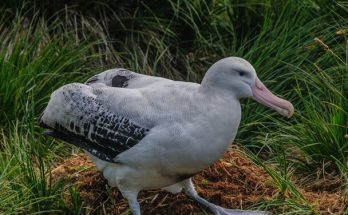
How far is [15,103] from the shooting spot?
6.57m

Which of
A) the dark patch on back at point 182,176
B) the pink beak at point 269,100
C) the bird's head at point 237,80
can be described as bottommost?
the dark patch on back at point 182,176

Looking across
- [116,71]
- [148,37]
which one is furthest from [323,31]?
[116,71]

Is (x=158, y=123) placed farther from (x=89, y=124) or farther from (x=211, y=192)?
(x=211, y=192)

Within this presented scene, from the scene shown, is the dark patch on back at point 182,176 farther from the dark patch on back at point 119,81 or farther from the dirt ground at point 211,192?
the dark patch on back at point 119,81

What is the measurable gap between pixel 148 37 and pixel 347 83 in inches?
A: 78.1

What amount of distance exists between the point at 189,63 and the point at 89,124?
8.14ft

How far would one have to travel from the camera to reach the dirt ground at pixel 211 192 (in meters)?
5.58

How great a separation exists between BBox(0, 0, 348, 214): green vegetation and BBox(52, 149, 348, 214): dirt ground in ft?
0.38

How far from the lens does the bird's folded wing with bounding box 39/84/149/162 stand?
5203mm

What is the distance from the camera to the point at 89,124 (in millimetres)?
5367

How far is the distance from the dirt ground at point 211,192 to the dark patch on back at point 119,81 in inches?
21.7

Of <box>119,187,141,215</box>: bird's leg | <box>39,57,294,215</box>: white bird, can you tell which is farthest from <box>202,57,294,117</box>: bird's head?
<box>119,187,141,215</box>: bird's leg

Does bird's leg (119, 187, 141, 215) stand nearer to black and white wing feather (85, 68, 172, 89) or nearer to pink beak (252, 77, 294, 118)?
black and white wing feather (85, 68, 172, 89)

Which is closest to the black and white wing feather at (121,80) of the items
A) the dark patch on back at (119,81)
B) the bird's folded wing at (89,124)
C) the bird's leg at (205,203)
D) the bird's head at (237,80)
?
the dark patch on back at (119,81)
